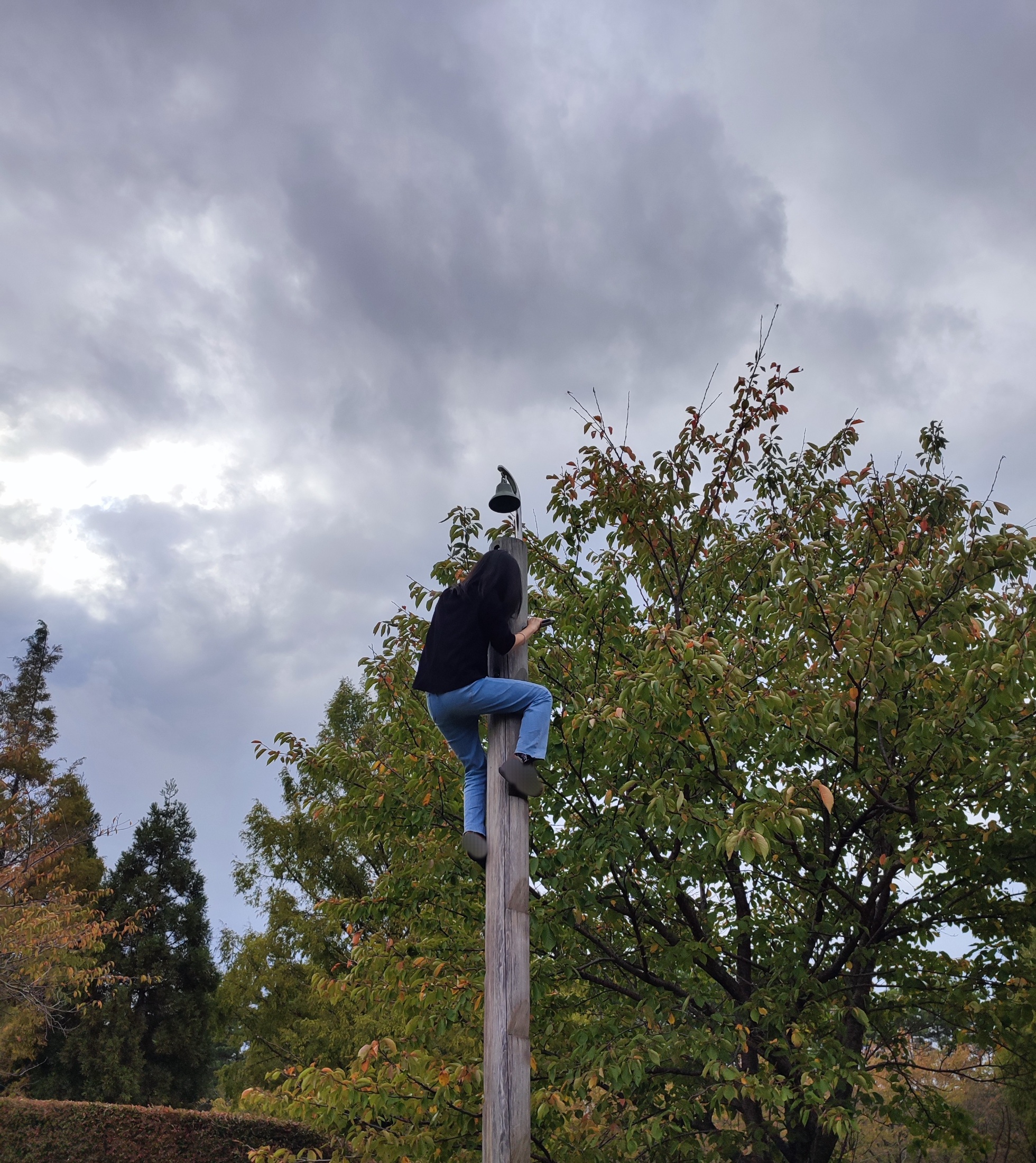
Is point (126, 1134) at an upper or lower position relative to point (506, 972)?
lower

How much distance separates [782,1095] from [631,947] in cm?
256

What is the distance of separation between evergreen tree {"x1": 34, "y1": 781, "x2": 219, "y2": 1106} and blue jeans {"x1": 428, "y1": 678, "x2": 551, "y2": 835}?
19945mm

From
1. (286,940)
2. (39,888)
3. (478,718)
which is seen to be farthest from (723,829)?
(39,888)

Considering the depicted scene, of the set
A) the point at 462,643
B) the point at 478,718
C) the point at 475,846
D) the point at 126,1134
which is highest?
the point at 462,643

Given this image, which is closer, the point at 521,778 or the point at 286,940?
the point at 521,778

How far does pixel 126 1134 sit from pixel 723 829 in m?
14.8

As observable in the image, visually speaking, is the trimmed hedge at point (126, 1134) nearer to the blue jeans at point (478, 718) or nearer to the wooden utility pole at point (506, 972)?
the blue jeans at point (478, 718)

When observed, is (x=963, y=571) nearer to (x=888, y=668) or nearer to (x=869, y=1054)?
(x=888, y=668)

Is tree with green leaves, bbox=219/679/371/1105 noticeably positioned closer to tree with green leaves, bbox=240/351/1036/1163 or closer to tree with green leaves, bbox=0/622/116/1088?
tree with green leaves, bbox=0/622/116/1088

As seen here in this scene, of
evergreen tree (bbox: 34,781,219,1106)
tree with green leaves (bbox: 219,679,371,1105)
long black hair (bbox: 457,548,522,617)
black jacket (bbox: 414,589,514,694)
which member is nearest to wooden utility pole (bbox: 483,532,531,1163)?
black jacket (bbox: 414,589,514,694)

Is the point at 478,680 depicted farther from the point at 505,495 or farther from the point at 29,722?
the point at 29,722

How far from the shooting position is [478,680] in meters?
4.28

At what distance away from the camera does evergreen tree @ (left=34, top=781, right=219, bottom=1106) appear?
21.6m

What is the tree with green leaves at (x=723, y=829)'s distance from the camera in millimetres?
5672
